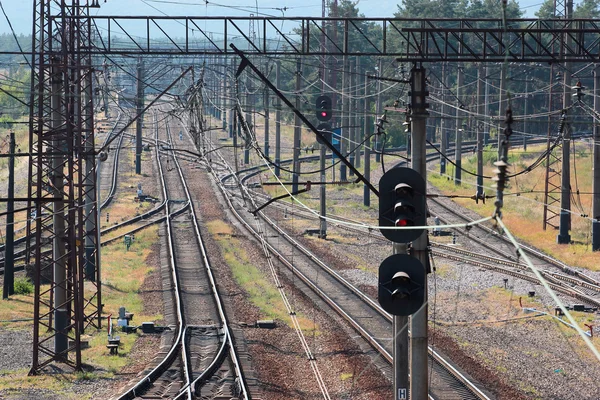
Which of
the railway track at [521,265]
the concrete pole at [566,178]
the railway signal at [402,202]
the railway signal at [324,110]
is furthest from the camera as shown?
the concrete pole at [566,178]

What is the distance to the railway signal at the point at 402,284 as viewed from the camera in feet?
36.2

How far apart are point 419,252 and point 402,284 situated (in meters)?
0.64

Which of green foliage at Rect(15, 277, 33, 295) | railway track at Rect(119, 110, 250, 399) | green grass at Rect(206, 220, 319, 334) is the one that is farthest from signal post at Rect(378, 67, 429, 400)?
green foliage at Rect(15, 277, 33, 295)

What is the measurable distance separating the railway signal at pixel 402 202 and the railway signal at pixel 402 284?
0.84 ft

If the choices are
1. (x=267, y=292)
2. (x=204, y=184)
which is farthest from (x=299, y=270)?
(x=204, y=184)

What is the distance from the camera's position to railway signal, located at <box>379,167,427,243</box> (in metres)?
11.0

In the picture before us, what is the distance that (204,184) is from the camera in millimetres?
54188

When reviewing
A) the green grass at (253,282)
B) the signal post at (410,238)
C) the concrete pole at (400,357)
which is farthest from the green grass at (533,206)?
the signal post at (410,238)

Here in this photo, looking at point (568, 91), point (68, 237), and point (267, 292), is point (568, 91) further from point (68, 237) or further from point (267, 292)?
point (68, 237)

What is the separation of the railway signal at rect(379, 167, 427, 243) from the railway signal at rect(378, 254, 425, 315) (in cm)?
25

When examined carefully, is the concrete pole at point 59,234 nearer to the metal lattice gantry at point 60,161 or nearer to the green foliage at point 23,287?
the metal lattice gantry at point 60,161

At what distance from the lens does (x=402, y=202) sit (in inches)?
431

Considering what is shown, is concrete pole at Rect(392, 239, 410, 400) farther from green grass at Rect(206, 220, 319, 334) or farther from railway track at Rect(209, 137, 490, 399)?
green grass at Rect(206, 220, 319, 334)

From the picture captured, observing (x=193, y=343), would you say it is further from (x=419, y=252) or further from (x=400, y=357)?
(x=419, y=252)
